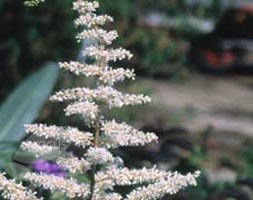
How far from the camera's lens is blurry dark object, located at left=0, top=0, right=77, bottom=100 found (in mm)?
5070

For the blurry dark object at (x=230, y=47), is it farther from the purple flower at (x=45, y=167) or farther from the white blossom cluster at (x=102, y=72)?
the white blossom cluster at (x=102, y=72)

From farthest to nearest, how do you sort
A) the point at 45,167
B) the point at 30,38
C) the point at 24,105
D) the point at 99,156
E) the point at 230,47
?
the point at 230,47 → the point at 30,38 → the point at 24,105 → the point at 45,167 → the point at 99,156

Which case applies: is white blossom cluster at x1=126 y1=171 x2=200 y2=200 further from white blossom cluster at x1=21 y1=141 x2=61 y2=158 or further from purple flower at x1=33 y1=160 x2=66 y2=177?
purple flower at x1=33 y1=160 x2=66 y2=177

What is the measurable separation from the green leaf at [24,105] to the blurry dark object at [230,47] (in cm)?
955

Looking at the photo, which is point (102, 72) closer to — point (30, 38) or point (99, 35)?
point (99, 35)

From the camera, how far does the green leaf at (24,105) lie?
250cm

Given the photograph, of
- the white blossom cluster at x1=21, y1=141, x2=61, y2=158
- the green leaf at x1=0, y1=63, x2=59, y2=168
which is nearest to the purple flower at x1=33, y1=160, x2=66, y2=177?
the green leaf at x1=0, y1=63, x2=59, y2=168

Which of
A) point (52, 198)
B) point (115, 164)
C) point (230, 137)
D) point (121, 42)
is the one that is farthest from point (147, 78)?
point (115, 164)

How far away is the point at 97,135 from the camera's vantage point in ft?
4.42

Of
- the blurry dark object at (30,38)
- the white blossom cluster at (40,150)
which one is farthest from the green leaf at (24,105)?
the blurry dark object at (30,38)

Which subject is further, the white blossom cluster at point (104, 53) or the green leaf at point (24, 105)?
the green leaf at point (24, 105)

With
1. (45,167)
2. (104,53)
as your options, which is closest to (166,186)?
(104,53)

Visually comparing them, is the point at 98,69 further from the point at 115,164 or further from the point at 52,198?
the point at 52,198

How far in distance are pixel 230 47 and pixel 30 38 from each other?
30.7 ft
